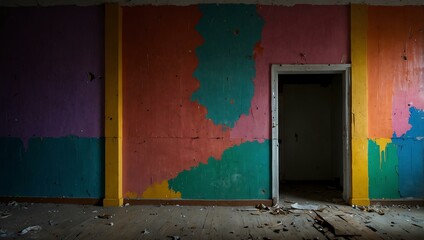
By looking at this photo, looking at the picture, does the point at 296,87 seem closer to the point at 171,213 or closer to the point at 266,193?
the point at 266,193

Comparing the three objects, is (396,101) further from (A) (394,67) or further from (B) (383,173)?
(B) (383,173)

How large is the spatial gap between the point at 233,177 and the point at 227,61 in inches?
70.2

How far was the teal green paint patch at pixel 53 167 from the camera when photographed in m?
4.90

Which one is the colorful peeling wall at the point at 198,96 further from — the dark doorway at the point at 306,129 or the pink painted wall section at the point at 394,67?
the dark doorway at the point at 306,129

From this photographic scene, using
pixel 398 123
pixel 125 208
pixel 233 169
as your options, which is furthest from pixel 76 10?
pixel 398 123

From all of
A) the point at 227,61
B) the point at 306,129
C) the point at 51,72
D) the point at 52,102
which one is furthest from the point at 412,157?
the point at 51,72

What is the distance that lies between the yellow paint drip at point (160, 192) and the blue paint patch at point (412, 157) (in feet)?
11.1

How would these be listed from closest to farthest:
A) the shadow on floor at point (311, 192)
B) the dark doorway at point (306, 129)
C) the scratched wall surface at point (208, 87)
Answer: the scratched wall surface at point (208, 87) → the shadow on floor at point (311, 192) → the dark doorway at point (306, 129)

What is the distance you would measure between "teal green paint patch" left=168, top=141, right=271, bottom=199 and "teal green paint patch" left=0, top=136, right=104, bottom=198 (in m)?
1.29

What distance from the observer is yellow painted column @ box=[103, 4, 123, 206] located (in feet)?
15.8

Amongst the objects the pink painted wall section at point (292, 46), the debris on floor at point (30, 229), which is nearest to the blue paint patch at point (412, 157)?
the pink painted wall section at point (292, 46)

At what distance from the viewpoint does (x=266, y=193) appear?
15.7 ft

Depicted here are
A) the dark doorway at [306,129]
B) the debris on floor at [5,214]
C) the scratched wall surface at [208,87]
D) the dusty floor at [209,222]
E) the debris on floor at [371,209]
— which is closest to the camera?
the dusty floor at [209,222]

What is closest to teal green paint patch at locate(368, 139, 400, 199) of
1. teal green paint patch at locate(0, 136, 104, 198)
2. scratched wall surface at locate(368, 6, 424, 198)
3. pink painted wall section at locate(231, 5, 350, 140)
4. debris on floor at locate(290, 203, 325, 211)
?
scratched wall surface at locate(368, 6, 424, 198)
